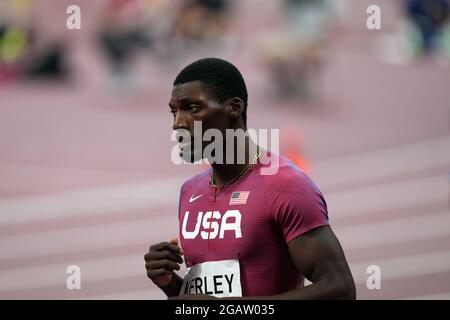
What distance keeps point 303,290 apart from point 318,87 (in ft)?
23.8

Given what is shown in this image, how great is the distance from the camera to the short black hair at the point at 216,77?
332 centimetres

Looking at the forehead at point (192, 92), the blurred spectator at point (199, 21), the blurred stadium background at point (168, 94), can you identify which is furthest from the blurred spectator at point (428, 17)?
the forehead at point (192, 92)

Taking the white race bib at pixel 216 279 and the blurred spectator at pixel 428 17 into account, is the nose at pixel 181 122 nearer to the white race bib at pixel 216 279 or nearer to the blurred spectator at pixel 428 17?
the white race bib at pixel 216 279

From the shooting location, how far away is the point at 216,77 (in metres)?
3.32

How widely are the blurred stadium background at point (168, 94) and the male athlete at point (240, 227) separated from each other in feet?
18.9

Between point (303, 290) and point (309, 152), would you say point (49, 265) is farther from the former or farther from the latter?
point (303, 290)

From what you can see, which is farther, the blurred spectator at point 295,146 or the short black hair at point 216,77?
the blurred spectator at point 295,146

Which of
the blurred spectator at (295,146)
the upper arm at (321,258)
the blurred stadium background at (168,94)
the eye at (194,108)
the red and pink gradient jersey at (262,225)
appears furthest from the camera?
the blurred stadium background at (168,94)

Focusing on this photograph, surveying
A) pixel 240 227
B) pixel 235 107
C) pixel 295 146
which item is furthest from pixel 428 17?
pixel 240 227

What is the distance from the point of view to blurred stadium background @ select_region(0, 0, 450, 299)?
9453 millimetres

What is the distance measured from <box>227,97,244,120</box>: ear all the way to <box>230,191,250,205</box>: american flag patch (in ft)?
0.99

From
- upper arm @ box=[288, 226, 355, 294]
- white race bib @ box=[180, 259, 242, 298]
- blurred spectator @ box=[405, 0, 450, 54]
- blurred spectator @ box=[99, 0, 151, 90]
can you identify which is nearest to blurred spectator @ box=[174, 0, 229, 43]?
blurred spectator @ box=[99, 0, 151, 90]

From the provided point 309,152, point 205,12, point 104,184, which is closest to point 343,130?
point 309,152

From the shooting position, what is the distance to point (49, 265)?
8.41 metres
